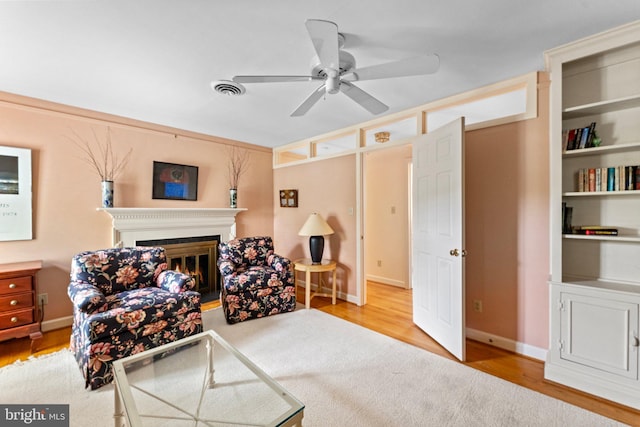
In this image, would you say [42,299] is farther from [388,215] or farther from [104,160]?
[388,215]

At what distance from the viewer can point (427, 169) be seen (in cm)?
273

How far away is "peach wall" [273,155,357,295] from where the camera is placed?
3725 millimetres

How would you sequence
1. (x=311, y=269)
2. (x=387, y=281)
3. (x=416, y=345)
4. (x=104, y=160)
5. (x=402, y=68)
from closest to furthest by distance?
(x=402, y=68) → (x=416, y=345) → (x=104, y=160) → (x=311, y=269) → (x=387, y=281)

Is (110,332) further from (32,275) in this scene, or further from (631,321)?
(631,321)

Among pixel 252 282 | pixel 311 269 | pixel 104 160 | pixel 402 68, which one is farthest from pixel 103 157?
pixel 402 68

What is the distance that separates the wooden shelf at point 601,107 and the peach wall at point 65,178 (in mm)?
4130

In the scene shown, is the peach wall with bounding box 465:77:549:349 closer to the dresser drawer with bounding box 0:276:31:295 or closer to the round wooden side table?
the round wooden side table

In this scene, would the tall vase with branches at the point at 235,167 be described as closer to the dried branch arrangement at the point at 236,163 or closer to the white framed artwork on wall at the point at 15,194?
Result: the dried branch arrangement at the point at 236,163

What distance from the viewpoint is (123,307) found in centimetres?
213

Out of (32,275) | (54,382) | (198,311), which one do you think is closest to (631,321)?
(198,311)

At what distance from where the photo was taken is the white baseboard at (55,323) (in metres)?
2.82

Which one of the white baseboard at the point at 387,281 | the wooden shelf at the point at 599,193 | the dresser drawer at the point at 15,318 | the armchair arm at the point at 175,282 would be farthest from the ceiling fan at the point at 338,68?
the white baseboard at the point at 387,281

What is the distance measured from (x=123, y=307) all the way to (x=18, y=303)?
1138mm

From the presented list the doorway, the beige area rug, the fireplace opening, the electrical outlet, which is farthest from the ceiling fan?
the electrical outlet
